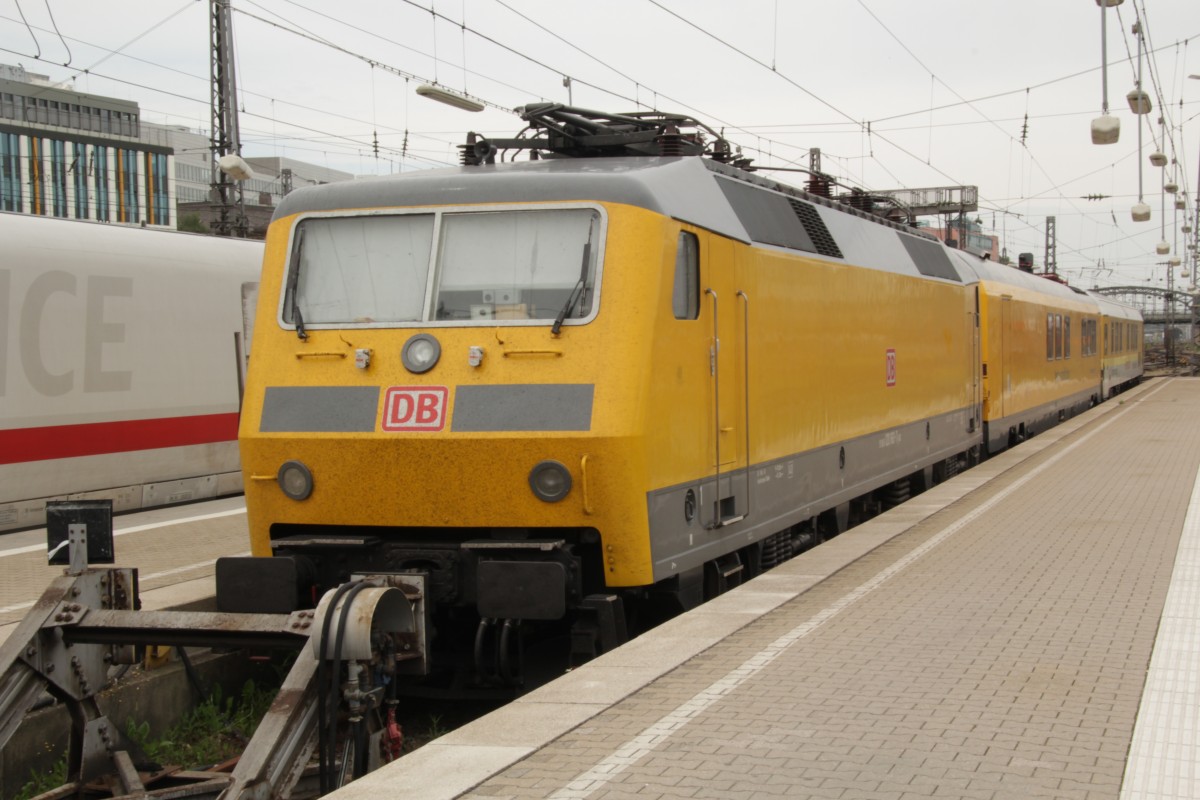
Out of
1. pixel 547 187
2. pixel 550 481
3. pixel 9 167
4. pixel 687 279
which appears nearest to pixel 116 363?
pixel 547 187

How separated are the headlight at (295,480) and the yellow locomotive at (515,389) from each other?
0.05 ft

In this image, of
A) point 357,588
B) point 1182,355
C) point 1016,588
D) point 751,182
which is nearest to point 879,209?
point 751,182

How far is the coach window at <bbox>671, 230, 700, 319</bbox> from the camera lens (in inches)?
302

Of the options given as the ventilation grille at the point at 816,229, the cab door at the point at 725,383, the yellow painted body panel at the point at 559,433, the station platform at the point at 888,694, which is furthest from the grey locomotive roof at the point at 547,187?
the station platform at the point at 888,694

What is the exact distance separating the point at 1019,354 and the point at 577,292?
16046 mm

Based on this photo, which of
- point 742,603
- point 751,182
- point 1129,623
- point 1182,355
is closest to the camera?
point 1129,623

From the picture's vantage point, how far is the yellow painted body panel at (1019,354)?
1900 centimetres

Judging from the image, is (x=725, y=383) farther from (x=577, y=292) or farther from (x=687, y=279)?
(x=577, y=292)

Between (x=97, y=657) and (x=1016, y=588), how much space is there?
18.7ft

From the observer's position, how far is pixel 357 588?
19.8ft

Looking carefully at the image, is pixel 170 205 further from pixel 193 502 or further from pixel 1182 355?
pixel 193 502

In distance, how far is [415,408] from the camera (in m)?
7.26

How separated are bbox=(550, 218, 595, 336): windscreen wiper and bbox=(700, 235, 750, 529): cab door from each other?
38.7 inches

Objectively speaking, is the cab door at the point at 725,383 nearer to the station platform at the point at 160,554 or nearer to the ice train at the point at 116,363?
the station platform at the point at 160,554
